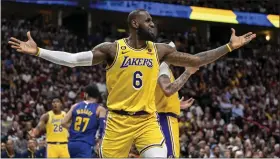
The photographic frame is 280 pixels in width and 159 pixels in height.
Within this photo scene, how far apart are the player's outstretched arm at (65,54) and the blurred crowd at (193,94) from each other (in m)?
7.04

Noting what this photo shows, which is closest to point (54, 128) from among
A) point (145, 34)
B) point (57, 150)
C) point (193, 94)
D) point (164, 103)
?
point (57, 150)

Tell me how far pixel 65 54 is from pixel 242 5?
2329cm

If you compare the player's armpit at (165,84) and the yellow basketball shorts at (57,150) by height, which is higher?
the player's armpit at (165,84)

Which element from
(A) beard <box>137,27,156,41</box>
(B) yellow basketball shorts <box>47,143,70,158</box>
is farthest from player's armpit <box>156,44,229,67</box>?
(B) yellow basketball shorts <box>47,143,70,158</box>

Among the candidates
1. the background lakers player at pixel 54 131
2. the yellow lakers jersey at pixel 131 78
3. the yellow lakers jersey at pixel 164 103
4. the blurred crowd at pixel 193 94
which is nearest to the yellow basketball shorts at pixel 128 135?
the yellow lakers jersey at pixel 131 78

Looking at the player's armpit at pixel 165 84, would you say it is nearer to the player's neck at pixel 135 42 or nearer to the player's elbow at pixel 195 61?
the player's elbow at pixel 195 61

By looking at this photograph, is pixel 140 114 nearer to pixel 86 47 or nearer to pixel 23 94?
pixel 23 94

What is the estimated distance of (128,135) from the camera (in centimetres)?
565

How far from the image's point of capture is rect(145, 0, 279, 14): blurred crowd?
2623 cm

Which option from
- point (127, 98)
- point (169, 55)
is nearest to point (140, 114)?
point (127, 98)

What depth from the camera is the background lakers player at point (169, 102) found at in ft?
21.2

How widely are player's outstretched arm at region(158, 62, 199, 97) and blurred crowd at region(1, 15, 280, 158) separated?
6.15 meters

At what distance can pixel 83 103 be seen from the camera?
31.5ft

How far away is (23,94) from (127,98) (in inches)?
494
